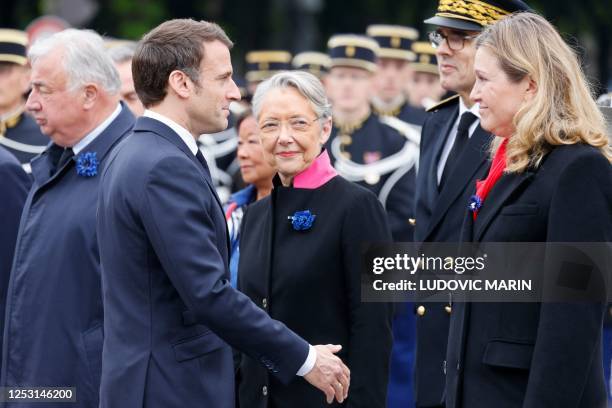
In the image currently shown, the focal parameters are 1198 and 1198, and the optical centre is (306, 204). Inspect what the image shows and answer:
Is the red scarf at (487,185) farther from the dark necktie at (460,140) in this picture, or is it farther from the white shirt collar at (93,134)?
the white shirt collar at (93,134)

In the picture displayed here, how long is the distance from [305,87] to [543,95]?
1466mm

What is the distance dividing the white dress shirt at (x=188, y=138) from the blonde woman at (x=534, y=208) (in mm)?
521

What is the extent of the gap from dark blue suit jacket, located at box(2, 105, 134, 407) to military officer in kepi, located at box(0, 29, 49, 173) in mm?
3092

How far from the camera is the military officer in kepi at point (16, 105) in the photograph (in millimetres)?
8695

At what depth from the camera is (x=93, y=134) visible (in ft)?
18.7

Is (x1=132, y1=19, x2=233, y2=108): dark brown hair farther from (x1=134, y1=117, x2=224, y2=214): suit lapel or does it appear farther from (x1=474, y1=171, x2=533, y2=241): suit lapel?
(x1=474, y1=171, x2=533, y2=241): suit lapel

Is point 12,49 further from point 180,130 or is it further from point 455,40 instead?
point 180,130

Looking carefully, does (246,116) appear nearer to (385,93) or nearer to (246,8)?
(385,93)

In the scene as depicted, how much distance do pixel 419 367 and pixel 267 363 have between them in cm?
151

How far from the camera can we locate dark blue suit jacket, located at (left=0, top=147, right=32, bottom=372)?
19.4 feet

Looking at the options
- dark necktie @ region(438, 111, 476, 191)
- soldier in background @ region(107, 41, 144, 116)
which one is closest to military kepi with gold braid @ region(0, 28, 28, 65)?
soldier in background @ region(107, 41, 144, 116)

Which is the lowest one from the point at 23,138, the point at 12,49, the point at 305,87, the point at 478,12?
the point at 23,138

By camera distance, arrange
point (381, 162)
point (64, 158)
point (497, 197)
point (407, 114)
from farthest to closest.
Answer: point (407, 114) → point (381, 162) → point (64, 158) → point (497, 197)

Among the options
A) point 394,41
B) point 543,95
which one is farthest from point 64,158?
point 394,41
